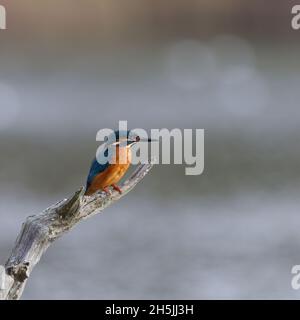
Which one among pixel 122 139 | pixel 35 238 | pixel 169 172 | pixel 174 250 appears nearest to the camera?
pixel 35 238

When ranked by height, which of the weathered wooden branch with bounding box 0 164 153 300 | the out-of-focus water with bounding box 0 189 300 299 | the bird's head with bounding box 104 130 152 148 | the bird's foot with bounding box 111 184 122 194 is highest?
the out-of-focus water with bounding box 0 189 300 299

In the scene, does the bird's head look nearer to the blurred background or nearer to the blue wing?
the blue wing

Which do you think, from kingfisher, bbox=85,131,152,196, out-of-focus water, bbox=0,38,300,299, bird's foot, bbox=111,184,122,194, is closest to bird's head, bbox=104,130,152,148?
kingfisher, bbox=85,131,152,196

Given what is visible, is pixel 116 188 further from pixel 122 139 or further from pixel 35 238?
pixel 35 238

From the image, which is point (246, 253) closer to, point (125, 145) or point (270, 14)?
point (125, 145)

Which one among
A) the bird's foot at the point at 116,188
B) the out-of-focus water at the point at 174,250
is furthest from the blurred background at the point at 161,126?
the bird's foot at the point at 116,188

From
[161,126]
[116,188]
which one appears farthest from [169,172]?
[116,188]
